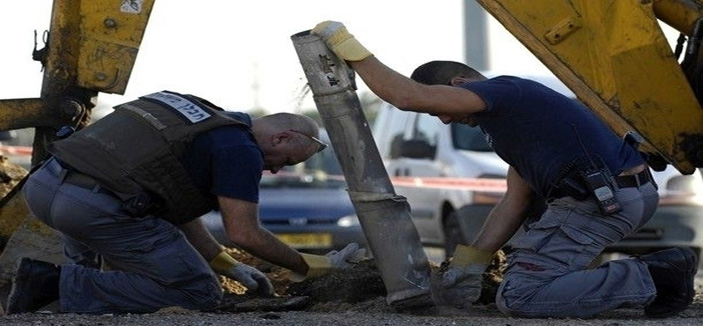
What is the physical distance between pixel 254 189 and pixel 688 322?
78.2 inches

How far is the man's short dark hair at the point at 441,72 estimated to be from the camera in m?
7.61

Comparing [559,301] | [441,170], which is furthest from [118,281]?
[441,170]

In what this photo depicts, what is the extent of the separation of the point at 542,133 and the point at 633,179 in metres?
0.49

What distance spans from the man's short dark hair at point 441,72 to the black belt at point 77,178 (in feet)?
4.86

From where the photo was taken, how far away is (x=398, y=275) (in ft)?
25.5

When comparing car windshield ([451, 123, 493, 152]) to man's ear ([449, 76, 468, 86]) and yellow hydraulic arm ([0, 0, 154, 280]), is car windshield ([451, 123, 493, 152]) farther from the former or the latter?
man's ear ([449, 76, 468, 86])

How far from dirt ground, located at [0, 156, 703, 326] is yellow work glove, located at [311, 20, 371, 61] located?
1.12m

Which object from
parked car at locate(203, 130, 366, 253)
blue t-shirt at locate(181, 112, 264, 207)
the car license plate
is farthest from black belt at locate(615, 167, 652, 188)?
the car license plate

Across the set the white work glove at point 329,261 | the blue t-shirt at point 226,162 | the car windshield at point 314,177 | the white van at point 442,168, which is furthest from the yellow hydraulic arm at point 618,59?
the car windshield at point 314,177

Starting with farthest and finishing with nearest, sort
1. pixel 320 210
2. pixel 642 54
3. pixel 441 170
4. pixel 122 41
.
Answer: pixel 320 210 → pixel 441 170 → pixel 122 41 → pixel 642 54

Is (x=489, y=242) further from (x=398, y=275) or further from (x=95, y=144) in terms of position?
(x=95, y=144)

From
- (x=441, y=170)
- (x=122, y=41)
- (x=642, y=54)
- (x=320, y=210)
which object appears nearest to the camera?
(x=642, y=54)

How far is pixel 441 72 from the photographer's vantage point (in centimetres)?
762

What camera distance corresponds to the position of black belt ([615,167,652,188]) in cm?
769
